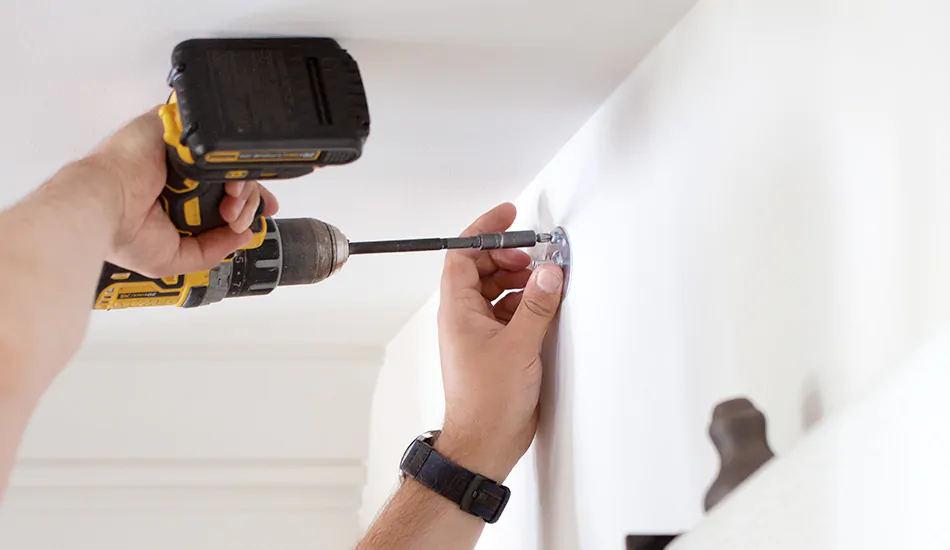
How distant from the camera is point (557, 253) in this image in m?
1.06

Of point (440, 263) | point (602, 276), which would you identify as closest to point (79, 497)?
point (440, 263)

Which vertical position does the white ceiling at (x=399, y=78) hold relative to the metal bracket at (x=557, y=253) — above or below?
above

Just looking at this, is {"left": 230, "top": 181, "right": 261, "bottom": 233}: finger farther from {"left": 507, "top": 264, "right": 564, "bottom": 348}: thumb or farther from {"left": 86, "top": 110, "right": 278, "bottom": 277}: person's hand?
{"left": 507, "top": 264, "right": 564, "bottom": 348}: thumb

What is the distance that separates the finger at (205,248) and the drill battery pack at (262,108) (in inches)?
4.0

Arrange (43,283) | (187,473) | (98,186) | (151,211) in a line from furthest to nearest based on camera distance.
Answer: (187,473) → (151,211) → (98,186) → (43,283)

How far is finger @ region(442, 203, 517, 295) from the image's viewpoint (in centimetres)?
108

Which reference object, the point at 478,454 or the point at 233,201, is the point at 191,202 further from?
the point at 478,454

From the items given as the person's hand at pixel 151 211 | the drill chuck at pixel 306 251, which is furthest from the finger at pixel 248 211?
the drill chuck at pixel 306 251

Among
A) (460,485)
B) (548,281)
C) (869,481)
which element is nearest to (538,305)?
(548,281)

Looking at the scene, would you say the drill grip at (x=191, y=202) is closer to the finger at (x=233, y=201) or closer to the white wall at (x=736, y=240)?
the finger at (x=233, y=201)

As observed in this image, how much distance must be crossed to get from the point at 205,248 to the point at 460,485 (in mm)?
431

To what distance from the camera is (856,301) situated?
0.53 m

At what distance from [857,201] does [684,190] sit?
0.22 m

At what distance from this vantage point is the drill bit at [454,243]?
37.8 inches
